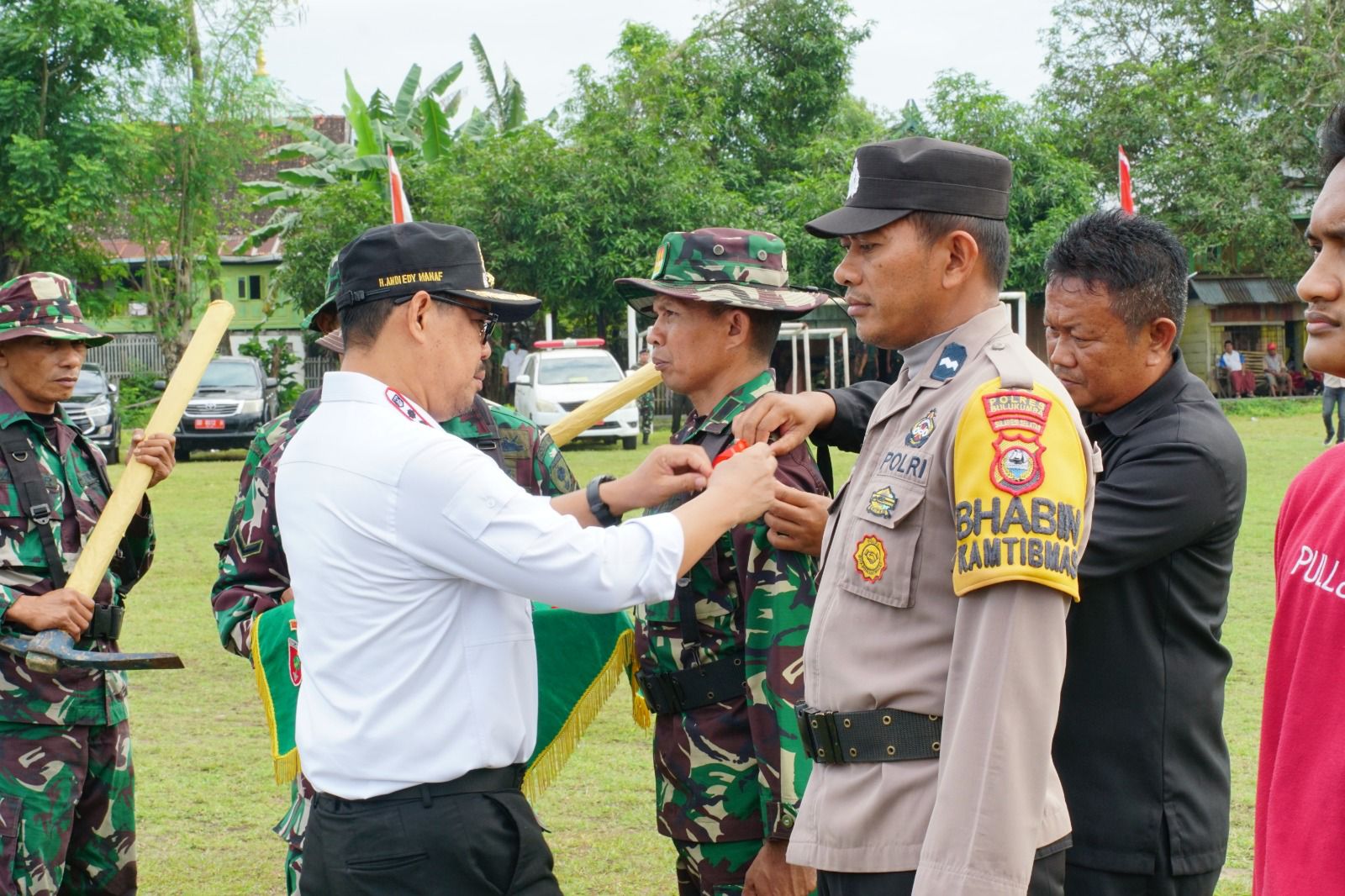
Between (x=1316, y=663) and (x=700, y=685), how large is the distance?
1.64m

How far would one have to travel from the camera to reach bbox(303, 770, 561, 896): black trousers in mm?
2463

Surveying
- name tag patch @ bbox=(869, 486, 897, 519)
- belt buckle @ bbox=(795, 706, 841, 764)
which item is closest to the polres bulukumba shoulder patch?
name tag patch @ bbox=(869, 486, 897, 519)

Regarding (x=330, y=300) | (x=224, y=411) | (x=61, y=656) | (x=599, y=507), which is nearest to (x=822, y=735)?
(x=599, y=507)

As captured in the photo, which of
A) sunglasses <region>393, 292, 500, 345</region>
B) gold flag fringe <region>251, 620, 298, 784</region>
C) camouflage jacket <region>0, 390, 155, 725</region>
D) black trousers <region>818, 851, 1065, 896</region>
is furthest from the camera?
camouflage jacket <region>0, 390, 155, 725</region>

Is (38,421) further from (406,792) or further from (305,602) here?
(406,792)

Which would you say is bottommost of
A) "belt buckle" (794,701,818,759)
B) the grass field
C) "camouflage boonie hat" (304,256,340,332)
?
the grass field

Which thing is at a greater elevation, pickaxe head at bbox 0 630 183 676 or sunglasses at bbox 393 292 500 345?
sunglasses at bbox 393 292 500 345

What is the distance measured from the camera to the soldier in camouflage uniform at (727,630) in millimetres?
2895

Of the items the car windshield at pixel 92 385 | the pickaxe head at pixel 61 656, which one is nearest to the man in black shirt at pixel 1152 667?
the pickaxe head at pixel 61 656

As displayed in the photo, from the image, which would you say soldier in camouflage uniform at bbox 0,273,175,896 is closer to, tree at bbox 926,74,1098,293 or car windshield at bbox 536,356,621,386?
car windshield at bbox 536,356,621,386

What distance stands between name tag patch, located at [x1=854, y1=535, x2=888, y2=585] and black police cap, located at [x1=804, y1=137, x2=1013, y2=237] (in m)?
0.56

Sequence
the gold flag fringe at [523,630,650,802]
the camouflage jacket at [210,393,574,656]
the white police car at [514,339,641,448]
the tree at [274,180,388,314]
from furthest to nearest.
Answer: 1. the tree at [274,180,388,314]
2. the white police car at [514,339,641,448]
3. the camouflage jacket at [210,393,574,656]
4. the gold flag fringe at [523,630,650,802]

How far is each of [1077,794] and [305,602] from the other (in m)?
1.51

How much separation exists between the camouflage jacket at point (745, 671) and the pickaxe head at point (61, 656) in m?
1.36
